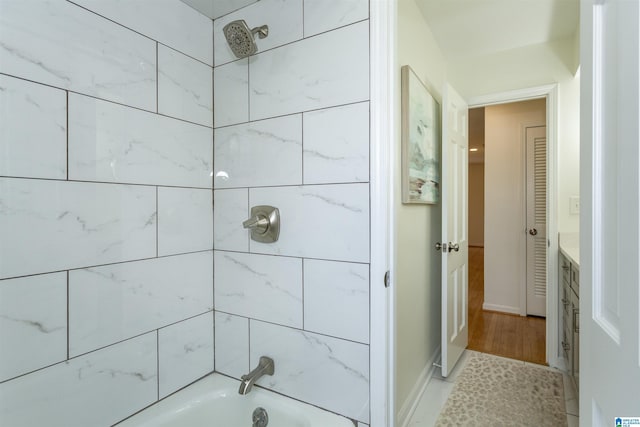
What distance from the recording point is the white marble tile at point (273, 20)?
50.1 inches

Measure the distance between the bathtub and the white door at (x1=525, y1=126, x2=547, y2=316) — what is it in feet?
10.1

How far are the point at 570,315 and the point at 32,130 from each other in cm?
277

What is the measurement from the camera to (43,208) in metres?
0.96

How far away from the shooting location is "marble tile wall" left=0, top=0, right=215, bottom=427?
35.9 inches

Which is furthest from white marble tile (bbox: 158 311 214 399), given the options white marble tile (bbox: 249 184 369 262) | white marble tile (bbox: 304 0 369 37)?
white marble tile (bbox: 304 0 369 37)

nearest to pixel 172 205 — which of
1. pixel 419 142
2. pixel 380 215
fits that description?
pixel 380 215

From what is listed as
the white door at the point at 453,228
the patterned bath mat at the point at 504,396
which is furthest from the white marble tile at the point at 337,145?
the patterned bath mat at the point at 504,396

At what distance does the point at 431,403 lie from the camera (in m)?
1.94

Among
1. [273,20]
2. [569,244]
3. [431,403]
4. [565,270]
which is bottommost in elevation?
[431,403]

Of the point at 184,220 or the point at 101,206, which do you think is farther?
the point at 184,220

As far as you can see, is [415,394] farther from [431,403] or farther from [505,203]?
[505,203]

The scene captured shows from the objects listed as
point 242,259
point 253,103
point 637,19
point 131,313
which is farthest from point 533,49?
point 131,313

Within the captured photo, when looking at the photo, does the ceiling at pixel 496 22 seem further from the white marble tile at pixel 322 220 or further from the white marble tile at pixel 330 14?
the white marble tile at pixel 322 220

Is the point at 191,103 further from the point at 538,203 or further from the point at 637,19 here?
the point at 538,203
